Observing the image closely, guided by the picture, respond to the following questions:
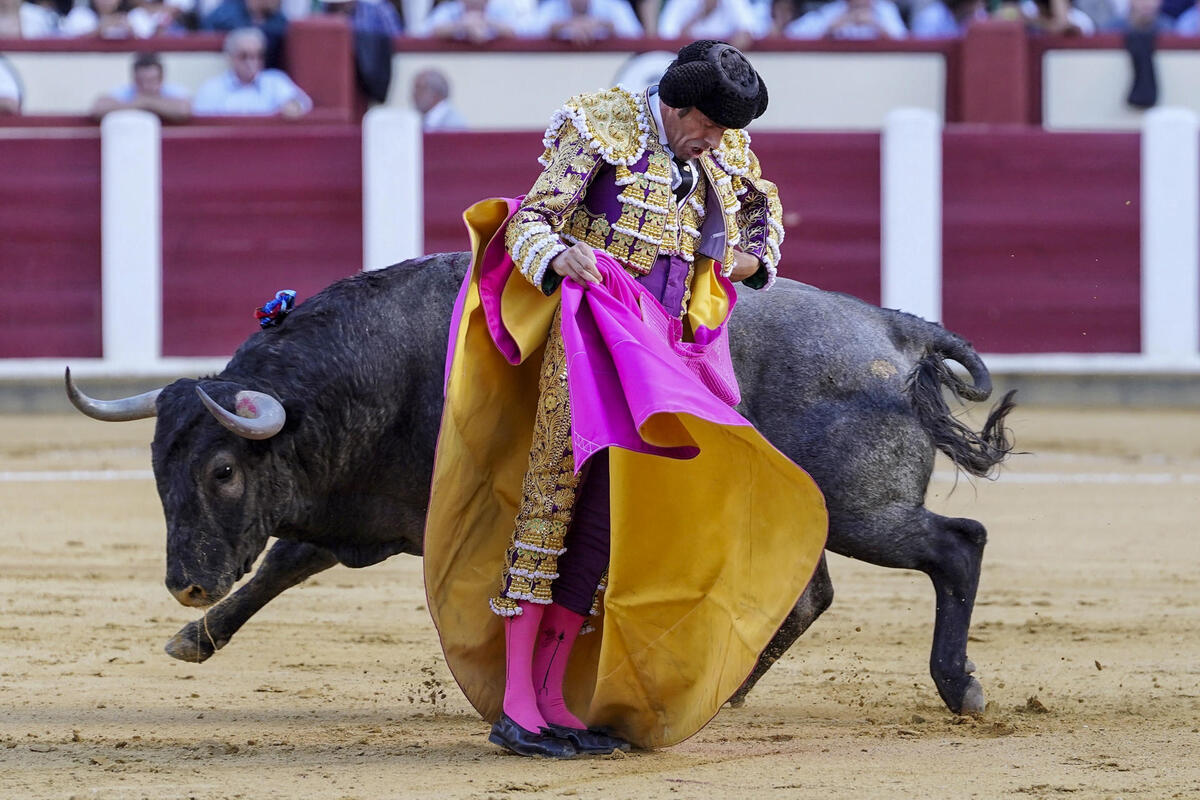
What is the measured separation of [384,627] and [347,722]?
0.96 meters

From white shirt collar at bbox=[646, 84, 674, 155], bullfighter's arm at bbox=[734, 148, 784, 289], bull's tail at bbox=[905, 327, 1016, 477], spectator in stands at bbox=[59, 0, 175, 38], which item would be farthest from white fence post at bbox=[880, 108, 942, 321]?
white shirt collar at bbox=[646, 84, 674, 155]

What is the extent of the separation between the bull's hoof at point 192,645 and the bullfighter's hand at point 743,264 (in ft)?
4.05

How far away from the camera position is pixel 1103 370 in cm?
874

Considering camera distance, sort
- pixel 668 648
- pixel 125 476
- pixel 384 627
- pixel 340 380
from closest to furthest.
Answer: pixel 668 648 → pixel 340 380 → pixel 384 627 → pixel 125 476

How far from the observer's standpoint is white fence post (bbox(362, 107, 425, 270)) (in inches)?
329

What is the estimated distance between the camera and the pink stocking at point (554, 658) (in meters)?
3.12

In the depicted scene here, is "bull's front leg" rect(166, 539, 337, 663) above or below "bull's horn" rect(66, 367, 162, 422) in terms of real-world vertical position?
below

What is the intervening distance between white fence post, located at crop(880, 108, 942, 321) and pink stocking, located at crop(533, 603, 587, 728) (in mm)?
5626

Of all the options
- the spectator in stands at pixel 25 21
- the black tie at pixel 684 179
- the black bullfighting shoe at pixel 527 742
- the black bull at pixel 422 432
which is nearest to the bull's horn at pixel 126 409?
the black bull at pixel 422 432

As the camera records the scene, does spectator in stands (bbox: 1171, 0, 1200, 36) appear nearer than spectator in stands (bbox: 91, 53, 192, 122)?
No

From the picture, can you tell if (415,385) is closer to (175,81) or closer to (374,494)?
(374,494)

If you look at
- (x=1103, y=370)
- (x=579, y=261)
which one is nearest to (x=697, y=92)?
(x=579, y=261)

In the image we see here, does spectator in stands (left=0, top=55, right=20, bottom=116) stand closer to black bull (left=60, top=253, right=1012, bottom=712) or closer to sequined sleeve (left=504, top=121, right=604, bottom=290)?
black bull (left=60, top=253, right=1012, bottom=712)

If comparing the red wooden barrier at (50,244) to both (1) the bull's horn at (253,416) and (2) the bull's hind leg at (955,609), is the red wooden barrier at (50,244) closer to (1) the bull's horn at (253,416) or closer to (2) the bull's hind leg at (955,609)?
(1) the bull's horn at (253,416)
